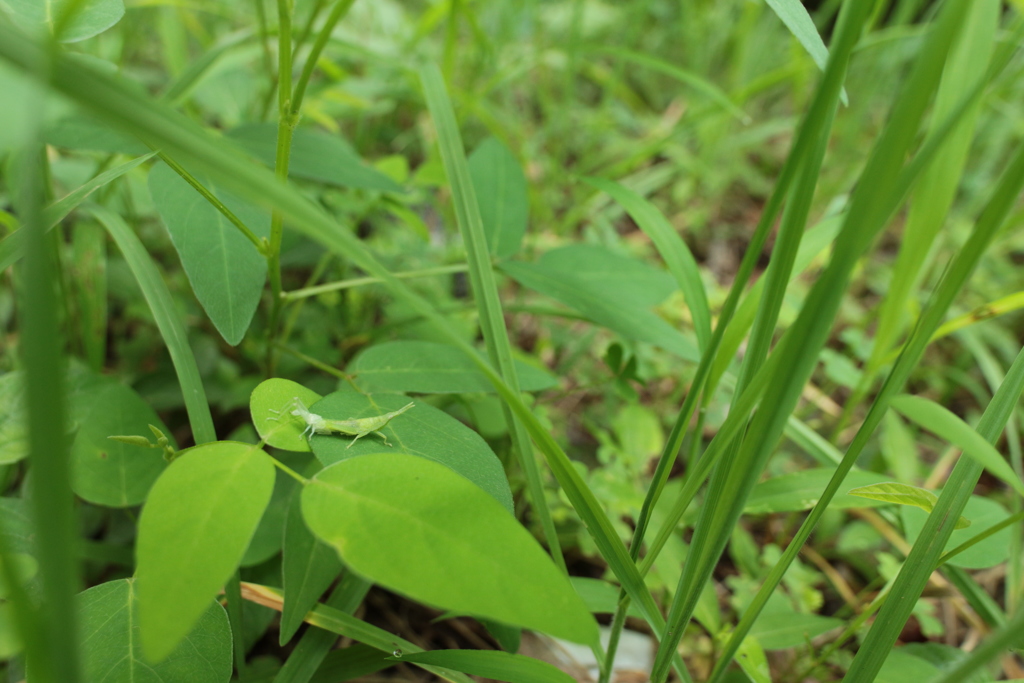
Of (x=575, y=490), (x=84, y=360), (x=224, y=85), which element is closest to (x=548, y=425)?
(x=575, y=490)

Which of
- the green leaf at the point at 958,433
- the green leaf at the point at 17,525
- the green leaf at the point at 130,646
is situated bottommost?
the green leaf at the point at 17,525

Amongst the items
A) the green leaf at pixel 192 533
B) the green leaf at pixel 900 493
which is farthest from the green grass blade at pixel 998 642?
the green leaf at pixel 192 533

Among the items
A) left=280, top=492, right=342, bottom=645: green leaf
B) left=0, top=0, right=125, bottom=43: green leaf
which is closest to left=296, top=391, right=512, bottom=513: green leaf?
left=280, top=492, right=342, bottom=645: green leaf

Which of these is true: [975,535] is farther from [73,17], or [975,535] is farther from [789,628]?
[73,17]

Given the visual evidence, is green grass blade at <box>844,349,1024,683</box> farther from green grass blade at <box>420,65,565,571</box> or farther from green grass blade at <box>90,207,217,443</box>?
green grass blade at <box>90,207,217,443</box>

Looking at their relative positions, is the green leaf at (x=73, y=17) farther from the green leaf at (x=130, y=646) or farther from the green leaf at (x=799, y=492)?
the green leaf at (x=799, y=492)

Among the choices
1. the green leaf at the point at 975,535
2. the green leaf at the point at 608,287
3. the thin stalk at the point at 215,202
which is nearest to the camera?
the thin stalk at the point at 215,202

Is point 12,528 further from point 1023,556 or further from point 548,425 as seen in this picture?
point 1023,556
